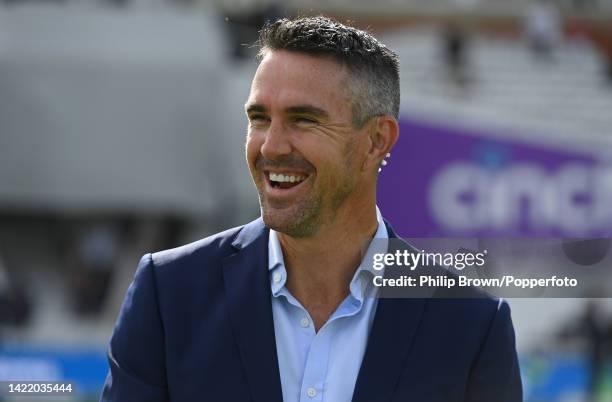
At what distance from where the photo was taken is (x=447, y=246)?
7.35 feet

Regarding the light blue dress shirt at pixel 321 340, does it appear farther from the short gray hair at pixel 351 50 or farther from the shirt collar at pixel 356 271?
the short gray hair at pixel 351 50

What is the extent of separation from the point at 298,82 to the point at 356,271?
1.30 feet

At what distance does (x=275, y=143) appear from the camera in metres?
2.04

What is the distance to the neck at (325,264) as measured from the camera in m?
2.17

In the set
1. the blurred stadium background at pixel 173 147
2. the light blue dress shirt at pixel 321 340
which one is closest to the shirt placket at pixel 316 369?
the light blue dress shirt at pixel 321 340

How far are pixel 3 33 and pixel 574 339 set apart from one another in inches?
275

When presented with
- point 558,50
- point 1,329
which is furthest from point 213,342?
point 558,50

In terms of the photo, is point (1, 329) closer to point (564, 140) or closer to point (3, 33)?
point (3, 33)

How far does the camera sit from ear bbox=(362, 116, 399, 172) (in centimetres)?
216

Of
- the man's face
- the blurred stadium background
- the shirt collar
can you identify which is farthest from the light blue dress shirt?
the blurred stadium background

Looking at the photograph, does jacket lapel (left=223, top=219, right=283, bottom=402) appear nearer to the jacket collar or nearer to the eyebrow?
the jacket collar

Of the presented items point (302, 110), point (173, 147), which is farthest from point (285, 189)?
point (173, 147)

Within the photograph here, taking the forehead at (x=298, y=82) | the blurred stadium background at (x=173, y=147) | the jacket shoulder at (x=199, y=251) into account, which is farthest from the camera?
the blurred stadium background at (x=173, y=147)

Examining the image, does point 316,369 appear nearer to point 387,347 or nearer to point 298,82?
point 387,347
